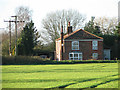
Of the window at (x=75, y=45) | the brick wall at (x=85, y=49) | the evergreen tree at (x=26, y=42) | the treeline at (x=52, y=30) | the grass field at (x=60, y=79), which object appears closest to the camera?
the grass field at (x=60, y=79)

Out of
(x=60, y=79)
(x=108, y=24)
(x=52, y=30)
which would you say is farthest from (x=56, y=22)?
(x=60, y=79)

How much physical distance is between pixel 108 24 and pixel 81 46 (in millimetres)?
16717

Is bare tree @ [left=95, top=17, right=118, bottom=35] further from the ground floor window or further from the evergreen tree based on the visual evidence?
the evergreen tree

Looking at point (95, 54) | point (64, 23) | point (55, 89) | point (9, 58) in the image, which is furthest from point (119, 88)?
point (64, 23)

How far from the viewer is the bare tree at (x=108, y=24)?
69.4 m

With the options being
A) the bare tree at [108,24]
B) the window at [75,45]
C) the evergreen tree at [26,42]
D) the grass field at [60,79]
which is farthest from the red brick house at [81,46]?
the grass field at [60,79]

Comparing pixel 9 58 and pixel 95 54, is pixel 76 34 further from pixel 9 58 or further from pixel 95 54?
pixel 9 58

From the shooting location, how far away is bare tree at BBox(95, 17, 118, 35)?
69438mm

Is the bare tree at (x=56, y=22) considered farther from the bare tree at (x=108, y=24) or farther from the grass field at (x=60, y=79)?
the grass field at (x=60, y=79)

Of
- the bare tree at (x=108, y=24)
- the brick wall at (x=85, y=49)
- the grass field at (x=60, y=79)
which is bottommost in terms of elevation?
the grass field at (x=60, y=79)

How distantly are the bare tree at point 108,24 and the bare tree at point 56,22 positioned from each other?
8192mm

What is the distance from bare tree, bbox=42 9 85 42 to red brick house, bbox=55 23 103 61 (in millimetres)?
9374

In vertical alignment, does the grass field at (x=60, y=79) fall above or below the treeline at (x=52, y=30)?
below

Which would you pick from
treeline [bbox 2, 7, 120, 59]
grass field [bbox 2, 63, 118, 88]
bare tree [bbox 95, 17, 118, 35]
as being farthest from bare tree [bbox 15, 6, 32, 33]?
grass field [bbox 2, 63, 118, 88]
